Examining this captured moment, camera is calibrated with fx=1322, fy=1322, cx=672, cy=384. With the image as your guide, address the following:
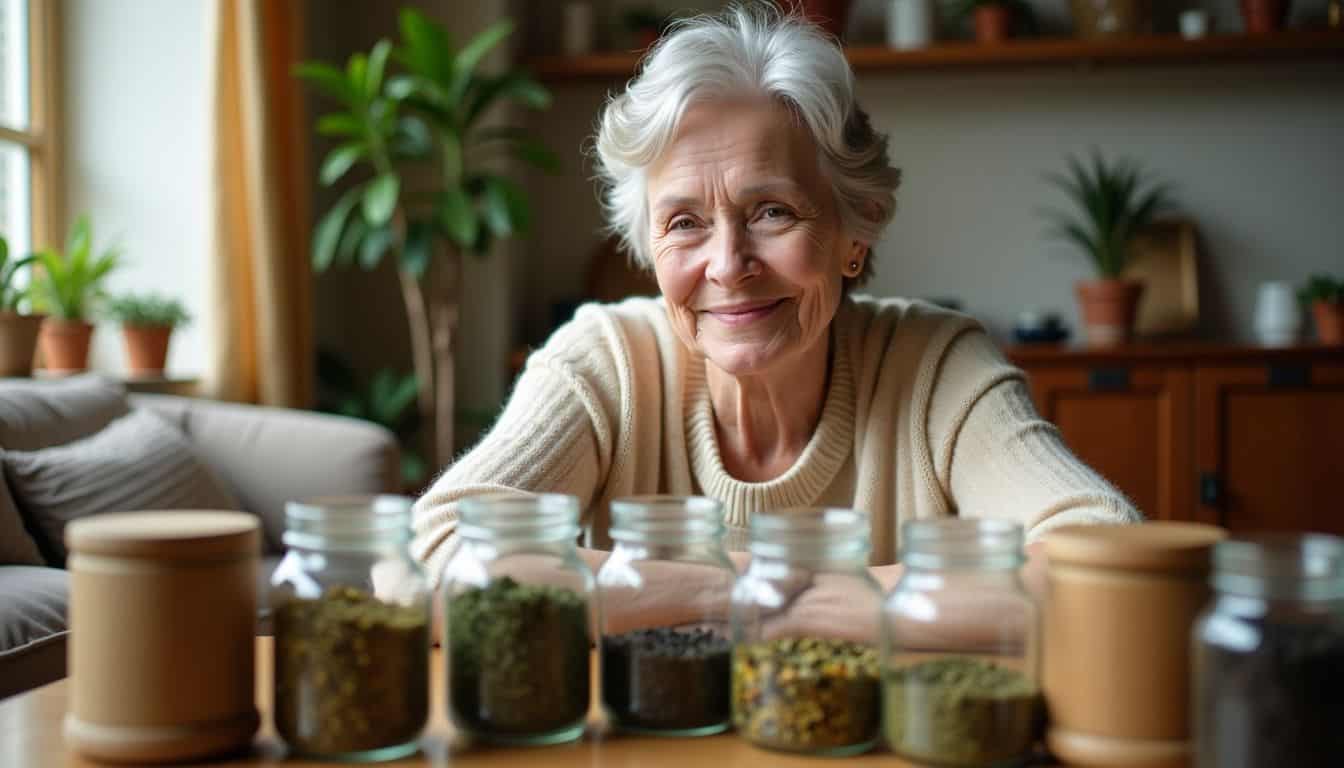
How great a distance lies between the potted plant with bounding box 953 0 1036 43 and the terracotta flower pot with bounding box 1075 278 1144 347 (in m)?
1.00

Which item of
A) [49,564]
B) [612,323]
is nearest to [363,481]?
[49,564]

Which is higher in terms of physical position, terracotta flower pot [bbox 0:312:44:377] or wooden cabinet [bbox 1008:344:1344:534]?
terracotta flower pot [bbox 0:312:44:377]

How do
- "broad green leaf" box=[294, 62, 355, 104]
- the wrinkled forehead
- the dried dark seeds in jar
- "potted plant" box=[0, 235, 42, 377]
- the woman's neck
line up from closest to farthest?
the dried dark seeds in jar → the wrinkled forehead → the woman's neck → "potted plant" box=[0, 235, 42, 377] → "broad green leaf" box=[294, 62, 355, 104]

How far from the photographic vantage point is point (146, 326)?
3799 mm

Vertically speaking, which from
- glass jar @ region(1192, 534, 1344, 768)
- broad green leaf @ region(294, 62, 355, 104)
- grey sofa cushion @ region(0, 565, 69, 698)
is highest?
broad green leaf @ region(294, 62, 355, 104)

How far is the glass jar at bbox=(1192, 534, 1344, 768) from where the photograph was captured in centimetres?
72

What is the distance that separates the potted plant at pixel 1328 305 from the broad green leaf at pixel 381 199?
3.31 metres

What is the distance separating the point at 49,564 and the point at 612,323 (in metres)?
1.53

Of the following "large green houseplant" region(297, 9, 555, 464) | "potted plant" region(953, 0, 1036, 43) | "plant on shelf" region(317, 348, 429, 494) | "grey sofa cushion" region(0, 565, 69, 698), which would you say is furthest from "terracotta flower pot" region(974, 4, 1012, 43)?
"grey sofa cushion" region(0, 565, 69, 698)

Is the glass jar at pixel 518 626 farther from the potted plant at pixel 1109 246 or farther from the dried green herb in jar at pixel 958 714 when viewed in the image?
the potted plant at pixel 1109 246

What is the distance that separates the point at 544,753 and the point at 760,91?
100cm

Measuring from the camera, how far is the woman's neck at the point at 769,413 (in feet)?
6.15

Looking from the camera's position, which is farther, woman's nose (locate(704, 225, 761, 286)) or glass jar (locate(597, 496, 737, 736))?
woman's nose (locate(704, 225, 761, 286))

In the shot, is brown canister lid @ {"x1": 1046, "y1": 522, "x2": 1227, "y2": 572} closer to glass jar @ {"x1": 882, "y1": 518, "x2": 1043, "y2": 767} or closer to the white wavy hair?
glass jar @ {"x1": 882, "y1": 518, "x2": 1043, "y2": 767}
